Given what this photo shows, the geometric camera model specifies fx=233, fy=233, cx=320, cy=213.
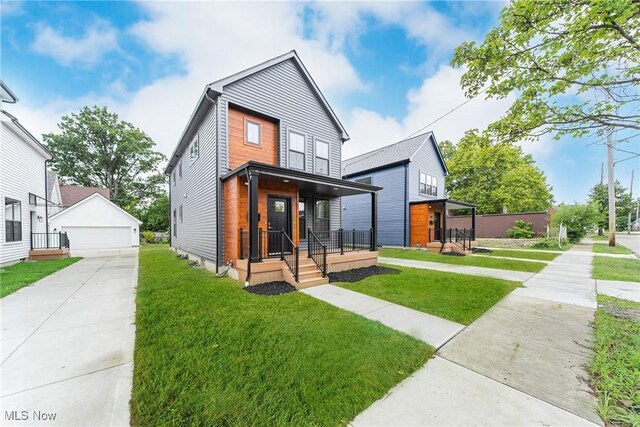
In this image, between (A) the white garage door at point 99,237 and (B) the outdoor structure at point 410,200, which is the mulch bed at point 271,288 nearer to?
(B) the outdoor structure at point 410,200

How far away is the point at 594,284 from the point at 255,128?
11005 mm

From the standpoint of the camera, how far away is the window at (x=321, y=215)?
32.0ft

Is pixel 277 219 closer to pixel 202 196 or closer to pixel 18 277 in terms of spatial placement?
pixel 202 196

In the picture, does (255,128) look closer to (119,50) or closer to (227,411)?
(119,50)

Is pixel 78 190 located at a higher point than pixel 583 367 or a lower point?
higher

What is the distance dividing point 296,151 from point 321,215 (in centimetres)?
284

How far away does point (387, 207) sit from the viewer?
51.4 feet

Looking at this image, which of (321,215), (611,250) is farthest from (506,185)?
(321,215)

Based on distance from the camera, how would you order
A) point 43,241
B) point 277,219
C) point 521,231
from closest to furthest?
point 277,219 < point 43,241 < point 521,231

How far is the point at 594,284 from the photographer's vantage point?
20.4 feet

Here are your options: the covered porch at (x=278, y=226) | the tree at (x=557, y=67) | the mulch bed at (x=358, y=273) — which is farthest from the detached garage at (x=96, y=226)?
the tree at (x=557, y=67)

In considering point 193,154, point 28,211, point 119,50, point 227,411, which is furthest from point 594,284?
point 28,211

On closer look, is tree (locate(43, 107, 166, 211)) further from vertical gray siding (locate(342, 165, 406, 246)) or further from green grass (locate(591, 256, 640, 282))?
green grass (locate(591, 256, 640, 282))

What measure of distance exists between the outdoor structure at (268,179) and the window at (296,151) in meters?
0.04
